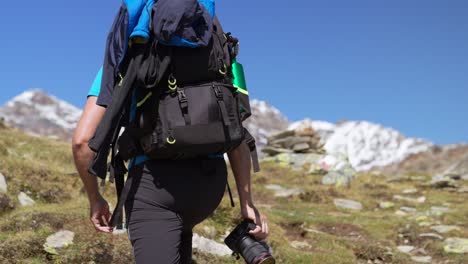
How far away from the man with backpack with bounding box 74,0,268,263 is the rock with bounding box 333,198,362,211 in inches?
596

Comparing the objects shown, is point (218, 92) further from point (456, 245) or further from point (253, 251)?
point (456, 245)

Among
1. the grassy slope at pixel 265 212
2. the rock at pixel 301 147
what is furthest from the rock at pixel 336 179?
→ the rock at pixel 301 147

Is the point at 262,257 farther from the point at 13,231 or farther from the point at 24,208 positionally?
the point at 24,208

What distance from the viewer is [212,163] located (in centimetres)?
306

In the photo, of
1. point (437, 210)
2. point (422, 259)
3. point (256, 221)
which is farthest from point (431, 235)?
point (256, 221)

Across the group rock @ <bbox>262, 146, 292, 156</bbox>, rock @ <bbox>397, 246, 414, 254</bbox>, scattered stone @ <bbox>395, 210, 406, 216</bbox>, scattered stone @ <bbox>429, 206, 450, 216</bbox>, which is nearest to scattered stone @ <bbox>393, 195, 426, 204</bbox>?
scattered stone @ <bbox>429, 206, 450, 216</bbox>

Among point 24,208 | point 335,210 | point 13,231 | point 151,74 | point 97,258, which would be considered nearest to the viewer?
point 151,74

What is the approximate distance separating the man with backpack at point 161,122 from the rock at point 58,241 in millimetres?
4316

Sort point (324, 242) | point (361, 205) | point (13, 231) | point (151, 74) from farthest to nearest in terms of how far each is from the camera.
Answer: point (361, 205)
point (324, 242)
point (13, 231)
point (151, 74)

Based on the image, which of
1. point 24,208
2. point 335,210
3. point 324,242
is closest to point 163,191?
point 24,208

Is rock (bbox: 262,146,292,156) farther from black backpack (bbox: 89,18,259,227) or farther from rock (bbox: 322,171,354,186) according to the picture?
black backpack (bbox: 89,18,259,227)

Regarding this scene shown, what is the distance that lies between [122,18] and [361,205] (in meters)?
16.4

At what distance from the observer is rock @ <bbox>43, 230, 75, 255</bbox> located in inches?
273

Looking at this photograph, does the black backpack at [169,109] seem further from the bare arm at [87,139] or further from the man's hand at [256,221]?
the man's hand at [256,221]
